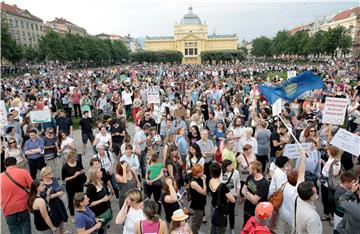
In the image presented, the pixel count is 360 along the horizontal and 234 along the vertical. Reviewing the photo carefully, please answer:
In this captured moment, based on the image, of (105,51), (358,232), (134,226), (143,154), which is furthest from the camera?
(105,51)

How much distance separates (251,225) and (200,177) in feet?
4.70

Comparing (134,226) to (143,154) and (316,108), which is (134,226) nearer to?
(143,154)

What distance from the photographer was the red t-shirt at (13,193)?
203 inches

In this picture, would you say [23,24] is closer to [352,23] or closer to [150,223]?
[352,23]

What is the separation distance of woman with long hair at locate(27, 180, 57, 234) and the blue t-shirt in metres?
0.68

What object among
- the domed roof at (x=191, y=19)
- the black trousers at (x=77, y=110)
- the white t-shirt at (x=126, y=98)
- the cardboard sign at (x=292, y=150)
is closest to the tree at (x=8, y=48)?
the black trousers at (x=77, y=110)

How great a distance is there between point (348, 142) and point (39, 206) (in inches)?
205

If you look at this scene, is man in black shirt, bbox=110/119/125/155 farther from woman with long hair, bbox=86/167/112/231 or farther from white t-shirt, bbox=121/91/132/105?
white t-shirt, bbox=121/91/132/105

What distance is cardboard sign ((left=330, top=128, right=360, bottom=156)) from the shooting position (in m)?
5.45

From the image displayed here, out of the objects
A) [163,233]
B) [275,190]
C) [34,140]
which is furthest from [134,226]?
[34,140]

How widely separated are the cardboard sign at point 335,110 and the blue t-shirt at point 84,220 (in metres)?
5.81

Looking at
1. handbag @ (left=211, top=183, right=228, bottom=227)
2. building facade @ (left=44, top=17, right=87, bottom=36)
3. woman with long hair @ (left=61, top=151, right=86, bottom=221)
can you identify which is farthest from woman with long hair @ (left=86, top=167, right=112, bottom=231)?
building facade @ (left=44, top=17, right=87, bottom=36)

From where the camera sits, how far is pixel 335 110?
292 inches

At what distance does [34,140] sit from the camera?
7613mm
